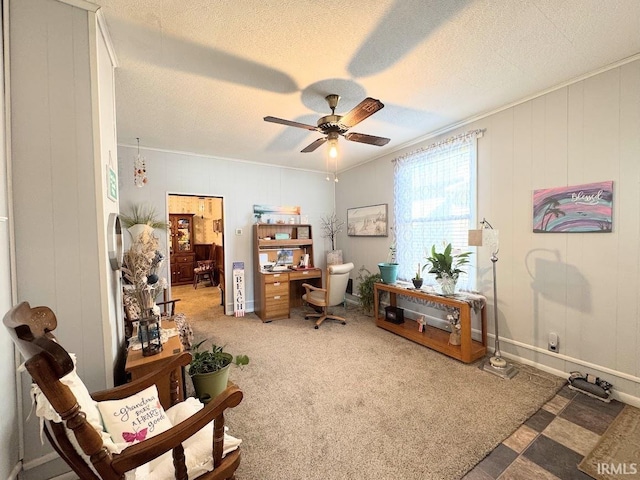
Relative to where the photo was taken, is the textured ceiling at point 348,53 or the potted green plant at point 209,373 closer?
the textured ceiling at point 348,53

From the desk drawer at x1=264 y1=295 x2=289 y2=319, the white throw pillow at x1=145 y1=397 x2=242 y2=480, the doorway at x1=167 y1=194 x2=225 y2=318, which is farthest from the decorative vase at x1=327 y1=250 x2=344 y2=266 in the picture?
Answer: the white throw pillow at x1=145 y1=397 x2=242 y2=480

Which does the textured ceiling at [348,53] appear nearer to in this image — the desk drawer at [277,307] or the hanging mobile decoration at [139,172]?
the hanging mobile decoration at [139,172]

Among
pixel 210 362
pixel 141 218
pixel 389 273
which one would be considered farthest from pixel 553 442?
pixel 141 218

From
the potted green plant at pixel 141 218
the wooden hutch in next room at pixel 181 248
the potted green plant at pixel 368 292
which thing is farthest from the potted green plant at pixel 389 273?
the wooden hutch in next room at pixel 181 248

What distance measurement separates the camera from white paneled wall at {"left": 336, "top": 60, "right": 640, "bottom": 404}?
6.60 ft

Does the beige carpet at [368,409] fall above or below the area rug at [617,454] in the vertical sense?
above

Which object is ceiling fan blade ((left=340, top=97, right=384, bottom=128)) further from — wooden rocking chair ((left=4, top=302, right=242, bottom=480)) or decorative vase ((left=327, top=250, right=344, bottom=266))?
decorative vase ((left=327, top=250, right=344, bottom=266))

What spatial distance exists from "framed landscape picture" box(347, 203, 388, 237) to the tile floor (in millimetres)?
2780

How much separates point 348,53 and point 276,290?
10.7 ft

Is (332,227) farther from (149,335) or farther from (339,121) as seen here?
(149,335)

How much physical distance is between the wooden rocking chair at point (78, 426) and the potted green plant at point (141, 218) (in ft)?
9.43

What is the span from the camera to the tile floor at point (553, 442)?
4.76 feet

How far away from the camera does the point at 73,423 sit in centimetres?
77

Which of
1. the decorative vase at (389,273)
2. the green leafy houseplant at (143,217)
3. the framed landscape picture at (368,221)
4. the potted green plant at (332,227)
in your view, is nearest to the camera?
the green leafy houseplant at (143,217)
